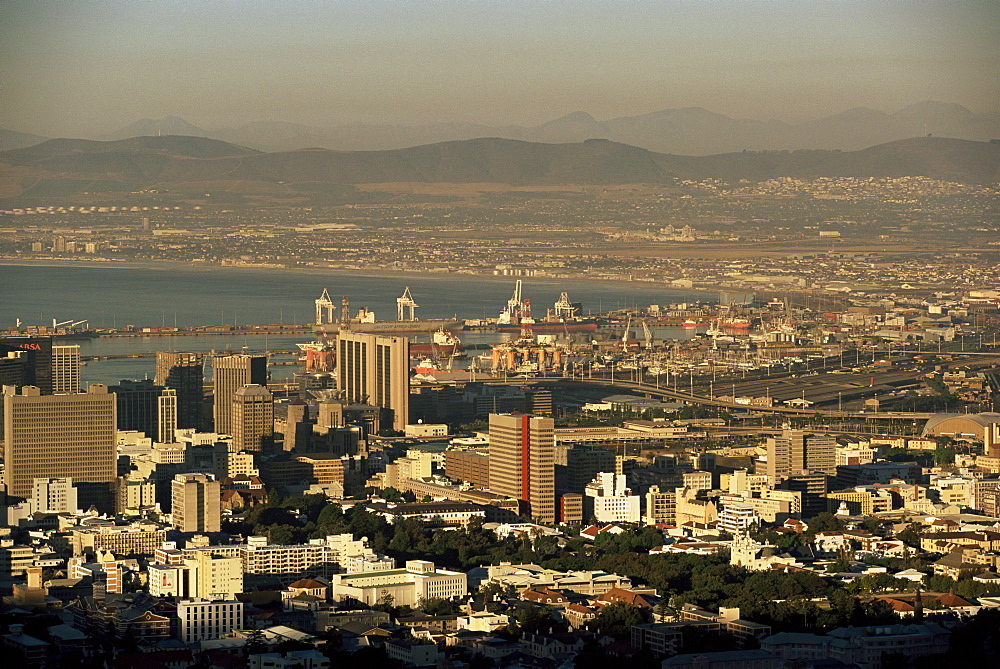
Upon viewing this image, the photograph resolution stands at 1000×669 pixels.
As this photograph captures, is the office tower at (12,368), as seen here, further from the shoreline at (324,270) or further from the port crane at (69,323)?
the shoreline at (324,270)

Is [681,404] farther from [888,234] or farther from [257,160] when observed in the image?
[257,160]

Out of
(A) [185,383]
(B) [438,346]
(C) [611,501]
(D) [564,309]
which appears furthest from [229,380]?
(D) [564,309]

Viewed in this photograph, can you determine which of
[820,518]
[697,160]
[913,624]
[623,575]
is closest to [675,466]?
[820,518]

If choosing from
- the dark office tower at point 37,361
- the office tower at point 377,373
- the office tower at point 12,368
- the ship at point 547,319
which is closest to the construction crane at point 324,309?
the ship at point 547,319

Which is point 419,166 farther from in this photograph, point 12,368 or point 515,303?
point 12,368

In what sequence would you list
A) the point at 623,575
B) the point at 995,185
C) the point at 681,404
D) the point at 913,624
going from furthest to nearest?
the point at 995,185 → the point at 681,404 → the point at 623,575 → the point at 913,624

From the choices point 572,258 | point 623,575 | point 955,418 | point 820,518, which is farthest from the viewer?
point 572,258

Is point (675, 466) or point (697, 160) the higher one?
point (697, 160)
